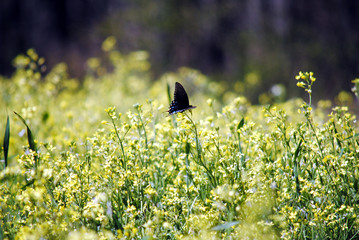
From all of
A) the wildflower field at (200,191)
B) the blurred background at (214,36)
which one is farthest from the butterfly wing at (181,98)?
the blurred background at (214,36)

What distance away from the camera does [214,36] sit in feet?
27.3

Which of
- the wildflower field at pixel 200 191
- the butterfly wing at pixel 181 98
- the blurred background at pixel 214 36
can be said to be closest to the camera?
the wildflower field at pixel 200 191

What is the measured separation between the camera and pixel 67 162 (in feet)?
7.11

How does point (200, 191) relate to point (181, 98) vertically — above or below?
below

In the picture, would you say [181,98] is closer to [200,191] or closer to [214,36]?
[200,191]

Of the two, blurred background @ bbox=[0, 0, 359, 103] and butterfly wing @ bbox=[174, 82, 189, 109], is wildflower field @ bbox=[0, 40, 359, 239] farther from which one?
blurred background @ bbox=[0, 0, 359, 103]

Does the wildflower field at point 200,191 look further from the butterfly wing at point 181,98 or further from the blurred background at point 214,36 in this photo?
the blurred background at point 214,36

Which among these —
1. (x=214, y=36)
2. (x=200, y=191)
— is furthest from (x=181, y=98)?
(x=214, y=36)

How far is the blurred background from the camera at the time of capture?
664 centimetres

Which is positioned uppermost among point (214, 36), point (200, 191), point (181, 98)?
point (214, 36)

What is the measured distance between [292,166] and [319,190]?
27cm

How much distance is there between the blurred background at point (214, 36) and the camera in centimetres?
664

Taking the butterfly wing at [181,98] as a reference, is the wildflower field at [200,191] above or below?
below

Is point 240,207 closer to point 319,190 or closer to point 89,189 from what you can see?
point 319,190
